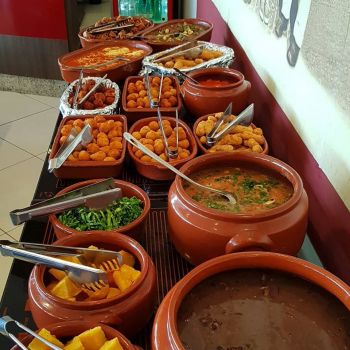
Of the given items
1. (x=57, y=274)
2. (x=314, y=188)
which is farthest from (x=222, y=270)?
(x=314, y=188)

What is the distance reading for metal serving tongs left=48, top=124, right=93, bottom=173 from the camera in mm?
1127

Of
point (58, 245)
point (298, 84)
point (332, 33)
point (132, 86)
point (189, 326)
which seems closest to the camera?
point (189, 326)

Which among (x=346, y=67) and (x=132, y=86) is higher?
(x=346, y=67)

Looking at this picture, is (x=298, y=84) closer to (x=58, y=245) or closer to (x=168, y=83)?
(x=168, y=83)

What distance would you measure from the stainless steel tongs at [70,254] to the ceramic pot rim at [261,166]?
0.17m

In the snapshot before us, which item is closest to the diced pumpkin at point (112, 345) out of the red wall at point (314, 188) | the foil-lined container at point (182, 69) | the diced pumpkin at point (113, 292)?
the diced pumpkin at point (113, 292)

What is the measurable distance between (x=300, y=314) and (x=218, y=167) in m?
0.40

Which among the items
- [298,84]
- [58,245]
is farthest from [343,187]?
[58,245]

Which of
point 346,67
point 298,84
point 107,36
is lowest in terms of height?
point 107,36

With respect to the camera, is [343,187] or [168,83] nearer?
[343,187]

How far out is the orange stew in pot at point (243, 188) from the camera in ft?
2.90

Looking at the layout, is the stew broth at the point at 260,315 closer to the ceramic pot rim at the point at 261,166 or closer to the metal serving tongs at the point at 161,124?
the ceramic pot rim at the point at 261,166

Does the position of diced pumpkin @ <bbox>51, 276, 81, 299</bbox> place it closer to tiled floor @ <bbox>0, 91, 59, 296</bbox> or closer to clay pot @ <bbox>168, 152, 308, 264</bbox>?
clay pot @ <bbox>168, 152, 308, 264</bbox>

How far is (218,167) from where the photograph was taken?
0.98 m
